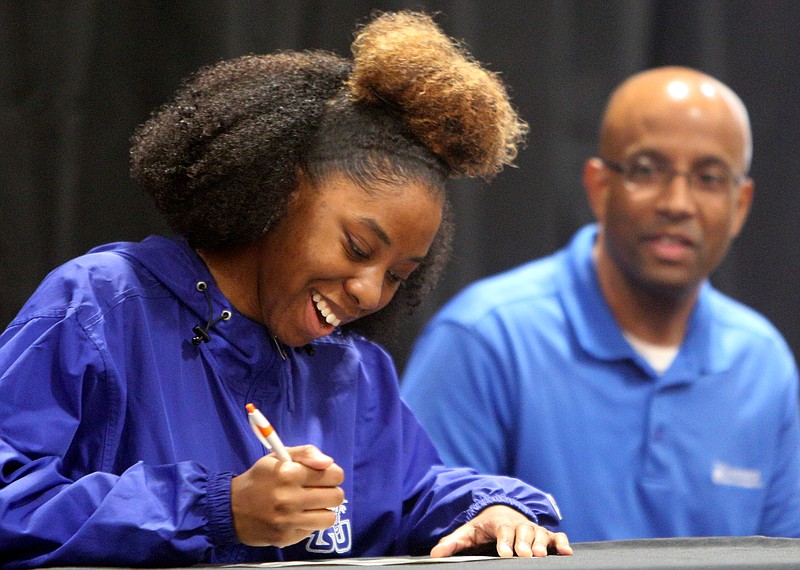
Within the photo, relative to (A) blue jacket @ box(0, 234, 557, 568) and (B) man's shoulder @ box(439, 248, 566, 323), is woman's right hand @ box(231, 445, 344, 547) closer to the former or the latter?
(A) blue jacket @ box(0, 234, 557, 568)

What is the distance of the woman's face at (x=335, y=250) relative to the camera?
1.39 m

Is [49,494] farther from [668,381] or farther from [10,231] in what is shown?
[668,381]

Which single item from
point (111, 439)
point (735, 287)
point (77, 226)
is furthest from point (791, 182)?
point (111, 439)

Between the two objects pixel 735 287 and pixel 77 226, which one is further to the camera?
pixel 735 287

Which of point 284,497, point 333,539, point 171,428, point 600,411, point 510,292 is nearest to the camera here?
point 284,497

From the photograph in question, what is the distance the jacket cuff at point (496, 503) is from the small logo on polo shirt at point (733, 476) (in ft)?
3.84

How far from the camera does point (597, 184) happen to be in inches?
106

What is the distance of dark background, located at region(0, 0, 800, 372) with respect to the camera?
7.09 ft

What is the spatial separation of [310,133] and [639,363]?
4.43 ft

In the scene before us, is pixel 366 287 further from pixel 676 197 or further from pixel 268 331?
pixel 676 197

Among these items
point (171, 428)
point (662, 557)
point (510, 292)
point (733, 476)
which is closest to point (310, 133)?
point (171, 428)

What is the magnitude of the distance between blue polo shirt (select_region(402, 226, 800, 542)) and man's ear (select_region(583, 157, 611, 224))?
4.5 inches

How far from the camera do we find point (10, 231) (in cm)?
214

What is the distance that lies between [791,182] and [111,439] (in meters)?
2.30
